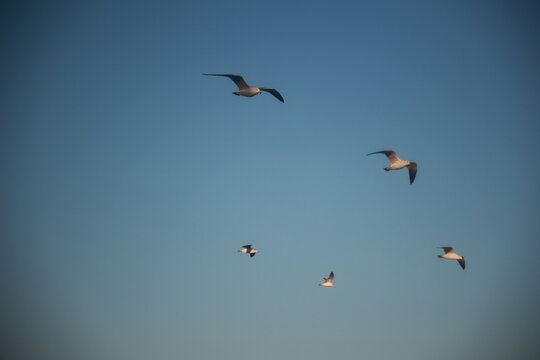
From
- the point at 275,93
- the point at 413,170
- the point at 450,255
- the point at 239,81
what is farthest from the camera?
the point at 450,255

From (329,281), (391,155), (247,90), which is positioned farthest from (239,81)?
(329,281)

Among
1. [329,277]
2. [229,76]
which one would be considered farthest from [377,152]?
[329,277]

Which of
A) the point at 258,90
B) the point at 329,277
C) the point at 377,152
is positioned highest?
the point at 258,90

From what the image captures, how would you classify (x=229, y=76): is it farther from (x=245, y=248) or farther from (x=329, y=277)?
(x=329, y=277)

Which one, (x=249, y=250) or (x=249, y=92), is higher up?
(x=249, y=92)

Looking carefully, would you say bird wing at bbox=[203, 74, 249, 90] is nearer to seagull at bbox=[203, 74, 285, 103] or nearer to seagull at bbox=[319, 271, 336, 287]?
seagull at bbox=[203, 74, 285, 103]

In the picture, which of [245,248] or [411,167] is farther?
[245,248]

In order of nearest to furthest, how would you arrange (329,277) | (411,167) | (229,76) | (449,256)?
(229,76)
(411,167)
(449,256)
(329,277)

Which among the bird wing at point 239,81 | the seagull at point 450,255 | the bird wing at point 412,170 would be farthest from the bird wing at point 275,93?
the seagull at point 450,255

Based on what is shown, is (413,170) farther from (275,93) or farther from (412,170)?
(275,93)

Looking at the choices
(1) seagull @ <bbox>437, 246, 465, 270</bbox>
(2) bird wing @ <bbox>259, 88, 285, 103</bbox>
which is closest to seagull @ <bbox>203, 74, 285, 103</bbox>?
(2) bird wing @ <bbox>259, 88, 285, 103</bbox>

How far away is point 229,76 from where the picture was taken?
2786 centimetres

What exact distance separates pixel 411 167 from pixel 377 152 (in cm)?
372

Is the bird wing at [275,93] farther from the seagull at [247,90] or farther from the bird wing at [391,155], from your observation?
the bird wing at [391,155]
